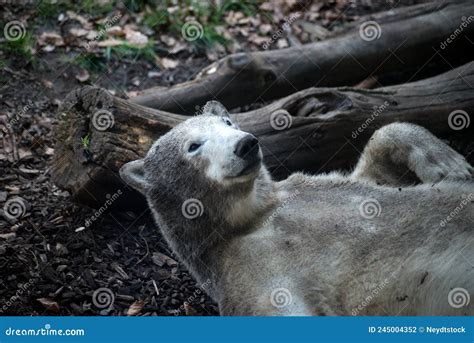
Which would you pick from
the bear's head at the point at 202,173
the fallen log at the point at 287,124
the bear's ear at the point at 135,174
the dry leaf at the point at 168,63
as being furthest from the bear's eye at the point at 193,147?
the dry leaf at the point at 168,63

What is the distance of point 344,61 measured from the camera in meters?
9.41

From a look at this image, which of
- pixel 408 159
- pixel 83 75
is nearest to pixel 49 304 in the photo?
pixel 408 159

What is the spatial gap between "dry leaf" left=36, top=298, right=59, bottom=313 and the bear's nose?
2.54 m

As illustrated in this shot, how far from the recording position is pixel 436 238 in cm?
614

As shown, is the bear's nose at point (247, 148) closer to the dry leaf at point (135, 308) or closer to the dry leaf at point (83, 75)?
the dry leaf at point (135, 308)

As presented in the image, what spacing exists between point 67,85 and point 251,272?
532 cm

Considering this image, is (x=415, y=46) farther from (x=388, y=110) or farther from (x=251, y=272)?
(x=251, y=272)

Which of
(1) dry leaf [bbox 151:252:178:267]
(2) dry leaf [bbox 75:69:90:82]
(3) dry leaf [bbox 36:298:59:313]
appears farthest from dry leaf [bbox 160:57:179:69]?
(3) dry leaf [bbox 36:298:59:313]

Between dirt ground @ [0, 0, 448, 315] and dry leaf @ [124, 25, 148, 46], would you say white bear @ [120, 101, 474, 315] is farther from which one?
dry leaf @ [124, 25, 148, 46]

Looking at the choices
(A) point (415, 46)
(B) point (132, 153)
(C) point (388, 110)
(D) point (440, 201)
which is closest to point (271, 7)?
(A) point (415, 46)

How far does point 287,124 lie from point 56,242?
302 cm

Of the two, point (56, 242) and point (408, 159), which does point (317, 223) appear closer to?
point (408, 159)

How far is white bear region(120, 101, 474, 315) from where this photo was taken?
19.6 feet

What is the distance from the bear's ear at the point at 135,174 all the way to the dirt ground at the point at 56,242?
1067 mm
